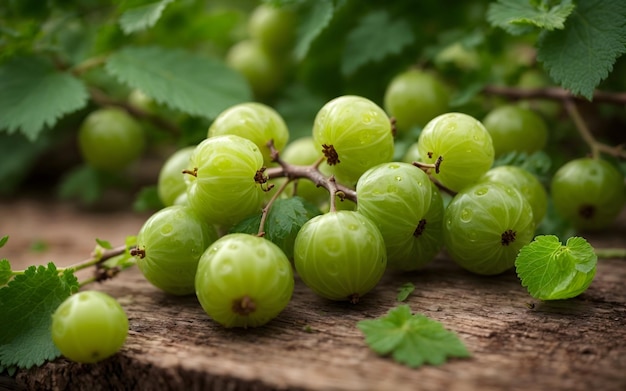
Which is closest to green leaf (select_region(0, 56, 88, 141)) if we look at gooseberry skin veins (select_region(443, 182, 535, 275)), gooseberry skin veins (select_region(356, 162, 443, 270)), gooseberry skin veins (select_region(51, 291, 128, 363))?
gooseberry skin veins (select_region(51, 291, 128, 363))

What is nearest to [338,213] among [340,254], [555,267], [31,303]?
[340,254]

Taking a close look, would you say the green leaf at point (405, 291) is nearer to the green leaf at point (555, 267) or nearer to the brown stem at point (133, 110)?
the green leaf at point (555, 267)

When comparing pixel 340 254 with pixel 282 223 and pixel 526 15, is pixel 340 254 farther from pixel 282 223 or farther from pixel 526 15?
pixel 526 15

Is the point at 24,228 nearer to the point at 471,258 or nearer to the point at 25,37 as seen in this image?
the point at 25,37

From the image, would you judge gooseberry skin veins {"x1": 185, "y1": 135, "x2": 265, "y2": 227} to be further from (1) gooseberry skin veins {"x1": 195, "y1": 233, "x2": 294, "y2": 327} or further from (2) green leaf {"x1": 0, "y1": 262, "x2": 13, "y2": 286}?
(2) green leaf {"x1": 0, "y1": 262, "x2": 13, "y2": 286}

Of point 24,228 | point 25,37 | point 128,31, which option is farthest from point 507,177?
point 24,228

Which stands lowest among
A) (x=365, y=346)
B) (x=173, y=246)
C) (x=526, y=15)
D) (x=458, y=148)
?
(x=365, y=346)
